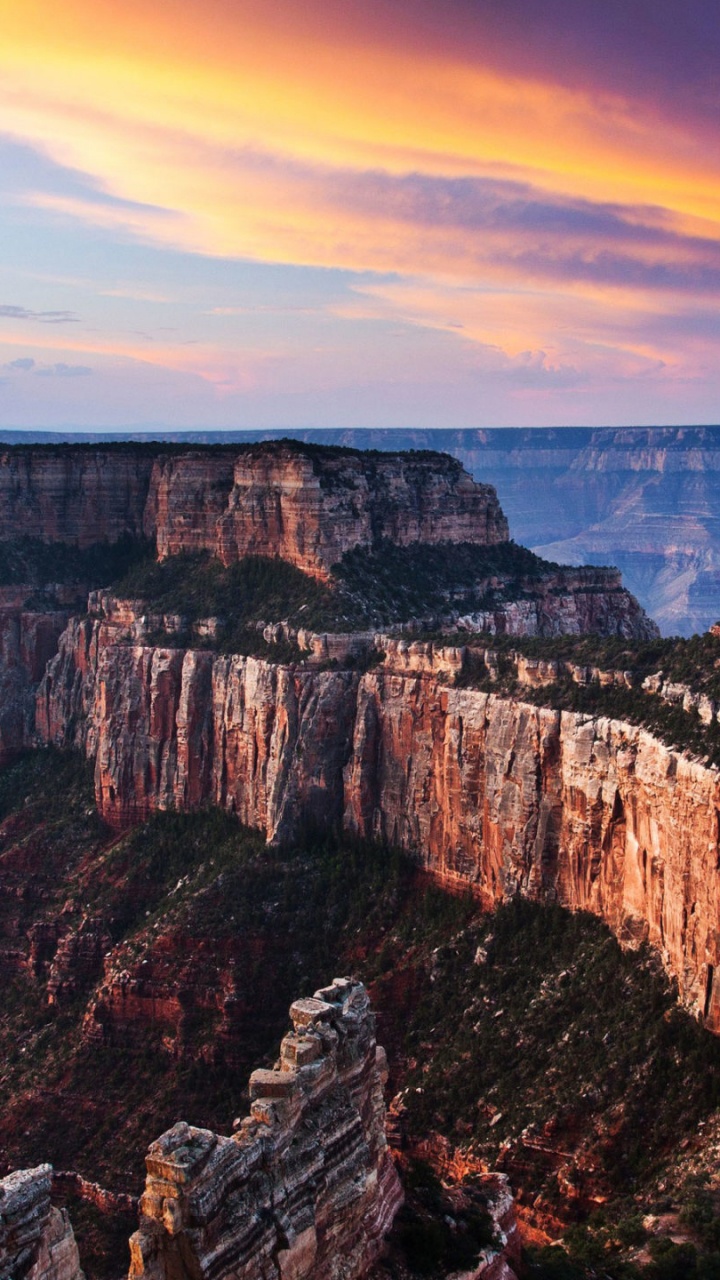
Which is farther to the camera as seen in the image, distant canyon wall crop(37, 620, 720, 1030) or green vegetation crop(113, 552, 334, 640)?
green vegetation crop(113, 552, 334, 640)

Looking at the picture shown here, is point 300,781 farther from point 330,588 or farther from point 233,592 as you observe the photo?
point 233,592

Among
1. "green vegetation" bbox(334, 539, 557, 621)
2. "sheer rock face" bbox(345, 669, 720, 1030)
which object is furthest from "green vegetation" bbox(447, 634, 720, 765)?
"green vegetation" bbox(334, 539, 557, 621)

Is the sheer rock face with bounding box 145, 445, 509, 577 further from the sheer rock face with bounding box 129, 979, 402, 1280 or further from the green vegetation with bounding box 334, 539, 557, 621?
the sheer rock face with bounding box 129, 979, 402, 1280

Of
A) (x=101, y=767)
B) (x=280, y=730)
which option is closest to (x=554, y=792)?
(x=280, y=730)

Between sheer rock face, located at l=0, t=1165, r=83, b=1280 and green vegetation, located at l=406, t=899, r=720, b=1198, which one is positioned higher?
sheer rock face, located at l=0, t=1165, r=83, b=1280

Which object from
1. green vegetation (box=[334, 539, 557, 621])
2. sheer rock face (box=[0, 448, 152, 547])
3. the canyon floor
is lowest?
the canyon floor

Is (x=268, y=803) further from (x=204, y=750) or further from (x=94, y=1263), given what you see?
(x=94, y=1263)
